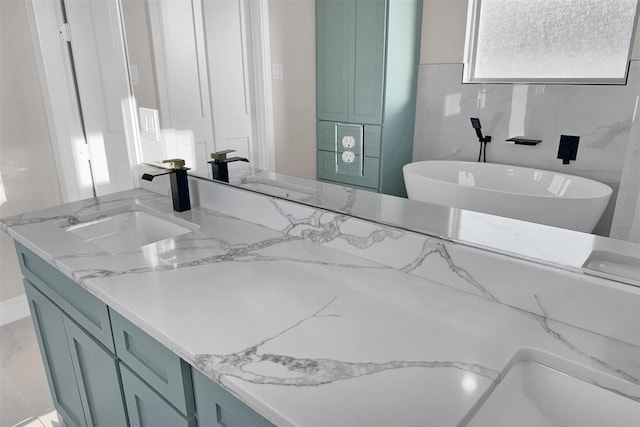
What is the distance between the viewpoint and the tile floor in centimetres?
192

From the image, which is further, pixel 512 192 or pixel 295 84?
pixel 295 84

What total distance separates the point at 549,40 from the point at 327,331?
0.68m

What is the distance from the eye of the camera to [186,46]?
1647 millimetres

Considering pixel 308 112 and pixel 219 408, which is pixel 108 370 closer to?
pixel 219 408

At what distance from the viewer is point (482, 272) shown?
3.42 ft

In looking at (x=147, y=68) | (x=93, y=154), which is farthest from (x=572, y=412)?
(x=93, y=154)

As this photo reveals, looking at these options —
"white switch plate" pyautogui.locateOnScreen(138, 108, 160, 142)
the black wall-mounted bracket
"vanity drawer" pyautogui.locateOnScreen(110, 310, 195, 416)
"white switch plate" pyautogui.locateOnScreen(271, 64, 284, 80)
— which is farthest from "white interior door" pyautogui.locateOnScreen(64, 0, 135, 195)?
the black wall-mounted bracket

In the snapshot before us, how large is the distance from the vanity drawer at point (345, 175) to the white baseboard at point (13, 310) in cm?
236

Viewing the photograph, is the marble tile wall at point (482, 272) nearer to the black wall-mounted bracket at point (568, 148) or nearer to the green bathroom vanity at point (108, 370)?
the black wall-mounted bracket at point (568, 148)

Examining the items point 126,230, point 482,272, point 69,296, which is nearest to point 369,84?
point 482,272

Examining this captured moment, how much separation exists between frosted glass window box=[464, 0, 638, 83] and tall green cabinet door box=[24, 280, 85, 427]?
1461mm

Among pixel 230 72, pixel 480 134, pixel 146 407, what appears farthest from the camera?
pixel 230 72

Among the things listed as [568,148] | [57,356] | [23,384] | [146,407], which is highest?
[568,148]

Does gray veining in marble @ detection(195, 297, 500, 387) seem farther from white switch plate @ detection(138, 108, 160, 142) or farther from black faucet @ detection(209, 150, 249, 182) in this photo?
white switch plate @ detection(138, 108, 160, 142)
